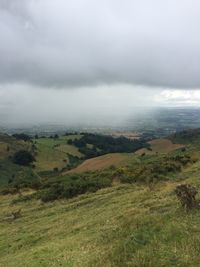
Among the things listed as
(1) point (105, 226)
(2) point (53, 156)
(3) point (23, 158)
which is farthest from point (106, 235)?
(2) point (53, 156)

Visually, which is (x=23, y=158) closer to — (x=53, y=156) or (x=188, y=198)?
(x=53, y=156)

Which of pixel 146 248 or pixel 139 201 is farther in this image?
pixel 139 201

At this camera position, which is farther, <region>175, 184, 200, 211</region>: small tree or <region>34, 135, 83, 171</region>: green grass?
<region>34, 135, 83, 171</region>: green grass

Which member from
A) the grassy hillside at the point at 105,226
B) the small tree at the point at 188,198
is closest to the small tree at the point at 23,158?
the grassy hillside at the point at 105,226

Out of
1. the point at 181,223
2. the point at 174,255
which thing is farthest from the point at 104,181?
the point at 174,255

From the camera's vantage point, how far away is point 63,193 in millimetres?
32406

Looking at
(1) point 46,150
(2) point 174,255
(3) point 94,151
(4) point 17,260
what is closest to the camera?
(2) point 174,255

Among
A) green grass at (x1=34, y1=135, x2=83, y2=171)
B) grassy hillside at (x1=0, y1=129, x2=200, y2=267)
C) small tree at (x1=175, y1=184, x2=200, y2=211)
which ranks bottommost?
green grass at (x1=34, y1=135, x2=83, y2=171)

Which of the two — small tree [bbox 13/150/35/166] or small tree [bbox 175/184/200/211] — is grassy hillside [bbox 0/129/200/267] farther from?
small tree [bbox 13/150/35/166]

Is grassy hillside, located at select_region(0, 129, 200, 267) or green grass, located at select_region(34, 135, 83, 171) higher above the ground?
grassy hillside, located at select_region(0, 129, 200, 267)

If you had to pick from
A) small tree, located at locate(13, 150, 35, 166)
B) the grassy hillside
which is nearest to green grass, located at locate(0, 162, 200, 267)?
the grassy hillside

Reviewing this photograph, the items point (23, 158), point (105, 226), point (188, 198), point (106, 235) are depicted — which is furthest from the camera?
point (23, 158)

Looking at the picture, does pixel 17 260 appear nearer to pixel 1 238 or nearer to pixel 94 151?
pixel 1 238

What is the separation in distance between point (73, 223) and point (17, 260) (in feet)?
19.9
